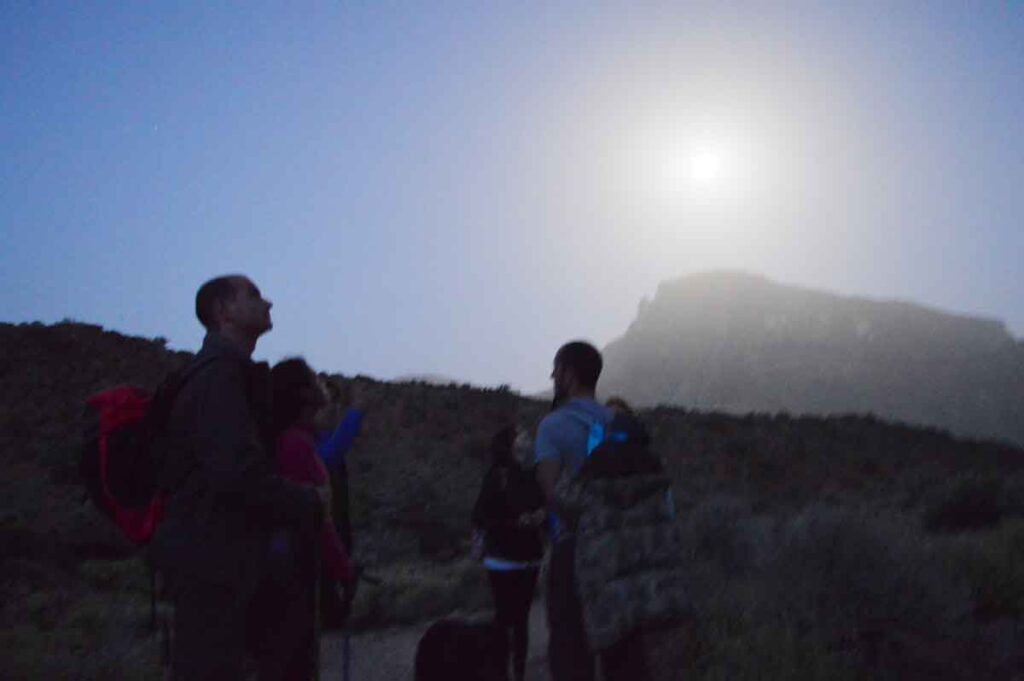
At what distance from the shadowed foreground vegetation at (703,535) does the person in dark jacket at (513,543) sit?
3.55ft

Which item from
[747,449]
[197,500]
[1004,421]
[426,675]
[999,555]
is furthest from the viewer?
[1004,421]

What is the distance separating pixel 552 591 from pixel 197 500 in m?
1.56

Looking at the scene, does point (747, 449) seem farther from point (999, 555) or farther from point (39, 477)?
point (999, 555)

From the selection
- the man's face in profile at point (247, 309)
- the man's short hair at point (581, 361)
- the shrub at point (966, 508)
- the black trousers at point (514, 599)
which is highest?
the man's face in profile at point (247, 309)

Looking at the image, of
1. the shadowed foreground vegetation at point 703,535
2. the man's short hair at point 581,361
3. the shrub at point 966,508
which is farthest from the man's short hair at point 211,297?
the shrub at point 966,508

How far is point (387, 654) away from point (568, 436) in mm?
6066

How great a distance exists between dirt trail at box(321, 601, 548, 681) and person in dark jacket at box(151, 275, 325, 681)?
191 inches

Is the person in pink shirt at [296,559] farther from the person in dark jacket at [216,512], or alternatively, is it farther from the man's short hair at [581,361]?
the man's short hair at [581,361]

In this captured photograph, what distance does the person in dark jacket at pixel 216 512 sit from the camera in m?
3.05

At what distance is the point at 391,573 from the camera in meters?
14.6

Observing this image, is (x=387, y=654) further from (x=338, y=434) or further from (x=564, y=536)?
(x=564, y=536)

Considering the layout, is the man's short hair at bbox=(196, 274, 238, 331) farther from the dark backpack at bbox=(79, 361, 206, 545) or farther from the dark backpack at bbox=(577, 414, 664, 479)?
the dark backpack at bbox=(577, 414, 664, 479)

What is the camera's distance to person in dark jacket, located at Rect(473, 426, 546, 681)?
20.2 ft

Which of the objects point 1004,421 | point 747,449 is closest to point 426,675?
point 747,449
